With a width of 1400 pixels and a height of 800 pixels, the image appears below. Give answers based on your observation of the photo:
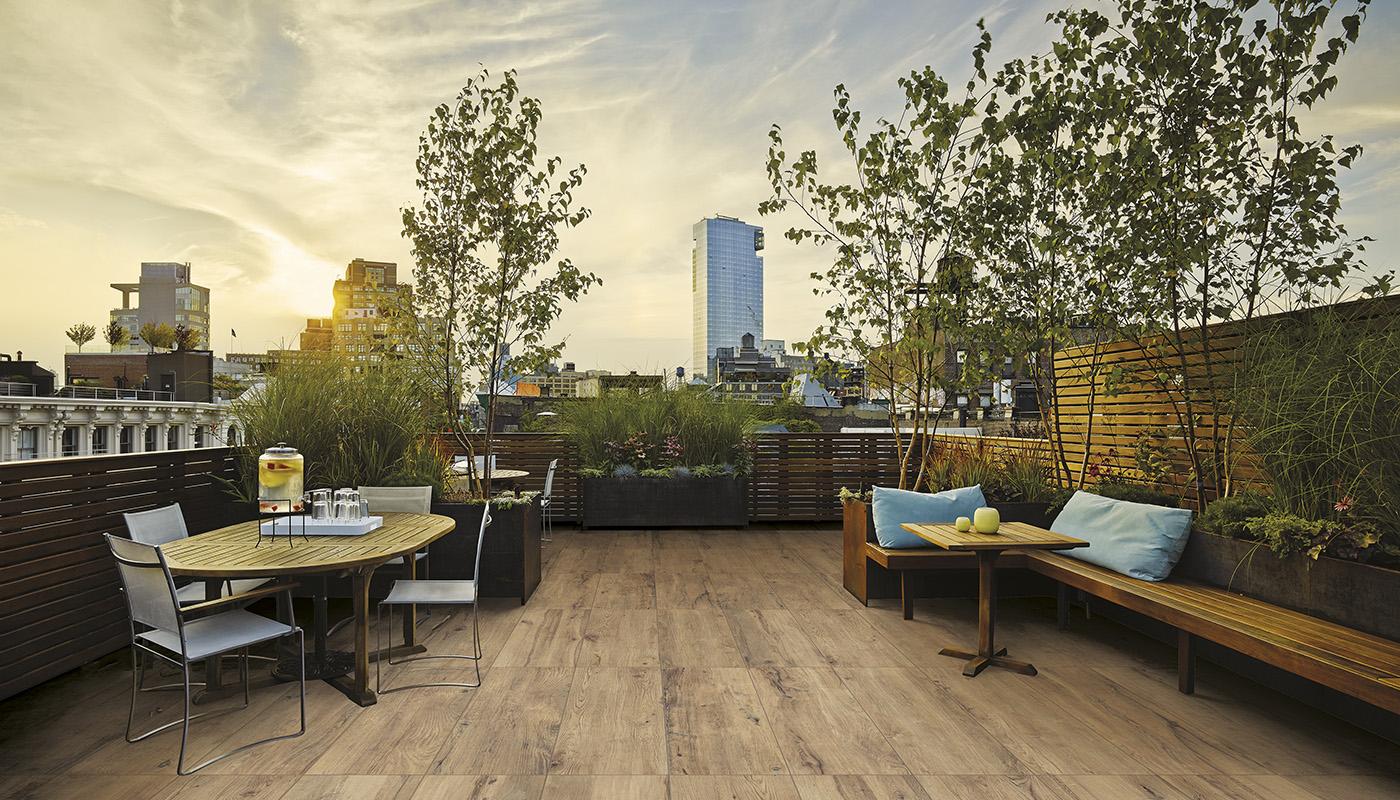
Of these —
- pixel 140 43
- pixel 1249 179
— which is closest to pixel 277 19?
pixel 140 43

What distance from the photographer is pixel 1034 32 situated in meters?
5.93

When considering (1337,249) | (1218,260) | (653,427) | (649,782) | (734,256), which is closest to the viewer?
(649,782)

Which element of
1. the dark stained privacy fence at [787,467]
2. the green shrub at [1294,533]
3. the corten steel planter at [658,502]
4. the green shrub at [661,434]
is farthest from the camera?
the dark stained privacy fence at [787,467]

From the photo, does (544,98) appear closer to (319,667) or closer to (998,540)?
(319,667)

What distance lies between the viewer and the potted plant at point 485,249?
5.21m

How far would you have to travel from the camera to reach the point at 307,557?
2.72 m

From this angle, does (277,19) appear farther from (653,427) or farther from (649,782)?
(649,782)

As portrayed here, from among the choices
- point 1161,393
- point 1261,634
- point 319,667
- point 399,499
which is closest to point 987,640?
point 1261,634

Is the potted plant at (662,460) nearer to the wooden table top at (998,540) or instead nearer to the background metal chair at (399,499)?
the background metal chair at (399,499)

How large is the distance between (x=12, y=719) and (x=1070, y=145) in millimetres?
6277

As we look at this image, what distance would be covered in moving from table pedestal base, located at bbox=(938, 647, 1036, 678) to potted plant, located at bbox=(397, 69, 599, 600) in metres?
3.48

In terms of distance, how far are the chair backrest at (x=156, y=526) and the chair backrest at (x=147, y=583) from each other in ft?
2.31

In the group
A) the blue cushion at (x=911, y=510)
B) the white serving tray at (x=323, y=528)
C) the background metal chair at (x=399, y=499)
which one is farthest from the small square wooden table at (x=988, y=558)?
the background metal chair at (x=399, y=499)

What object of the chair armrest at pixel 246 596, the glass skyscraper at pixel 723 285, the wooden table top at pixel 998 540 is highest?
the glass skyscraper at pixel 723 285
